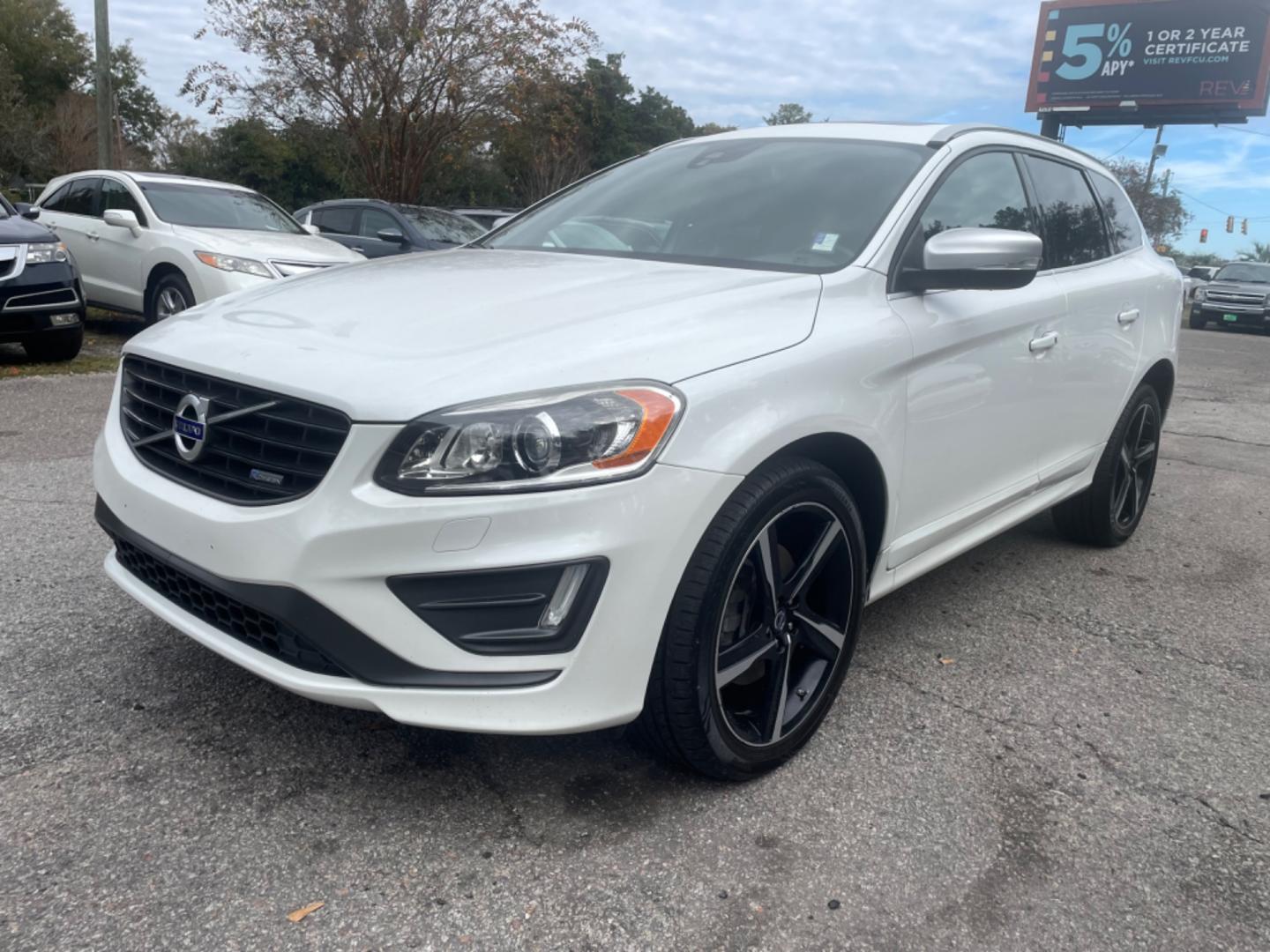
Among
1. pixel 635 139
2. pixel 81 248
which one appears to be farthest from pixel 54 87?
pixel 81 248

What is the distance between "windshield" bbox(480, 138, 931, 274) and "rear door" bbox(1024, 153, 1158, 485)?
2.87 feet

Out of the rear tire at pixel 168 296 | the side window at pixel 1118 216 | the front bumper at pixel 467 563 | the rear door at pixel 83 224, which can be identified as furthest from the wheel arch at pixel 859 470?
the rear door at pixel 83 224

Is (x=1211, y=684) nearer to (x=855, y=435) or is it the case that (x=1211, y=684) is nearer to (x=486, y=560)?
(x=855, y=435)

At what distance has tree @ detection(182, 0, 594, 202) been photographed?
15.5m

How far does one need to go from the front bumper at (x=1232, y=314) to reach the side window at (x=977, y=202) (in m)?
24.3

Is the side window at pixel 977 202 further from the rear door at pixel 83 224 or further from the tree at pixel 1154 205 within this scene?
the tree at pixel 1154 205

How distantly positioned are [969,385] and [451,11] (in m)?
14.6

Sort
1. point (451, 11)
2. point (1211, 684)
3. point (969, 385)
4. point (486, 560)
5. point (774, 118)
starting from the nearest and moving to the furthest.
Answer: point (486, 560)
point (969, 385)
point (1211, 684)
point (451, 11)
point (774, 118)

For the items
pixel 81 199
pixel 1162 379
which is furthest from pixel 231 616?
pixel 81 199

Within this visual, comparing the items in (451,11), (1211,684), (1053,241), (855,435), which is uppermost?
(451,11)

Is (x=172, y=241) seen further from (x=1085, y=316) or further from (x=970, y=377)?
(x=970, y=377)

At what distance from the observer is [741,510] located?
7.32 ft

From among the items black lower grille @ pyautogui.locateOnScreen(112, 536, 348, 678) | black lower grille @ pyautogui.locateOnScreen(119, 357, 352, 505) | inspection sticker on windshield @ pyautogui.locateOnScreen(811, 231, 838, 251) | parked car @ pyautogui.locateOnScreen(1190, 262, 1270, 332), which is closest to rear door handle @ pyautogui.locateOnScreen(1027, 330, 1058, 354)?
inspection sticker on windshield @ pyautogui.locateOnScreen(811, 231, 838, 251)

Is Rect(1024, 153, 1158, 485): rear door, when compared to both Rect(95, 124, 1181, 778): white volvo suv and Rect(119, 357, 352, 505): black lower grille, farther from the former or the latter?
Rect(119, 357, 352, 505): black lower grille
